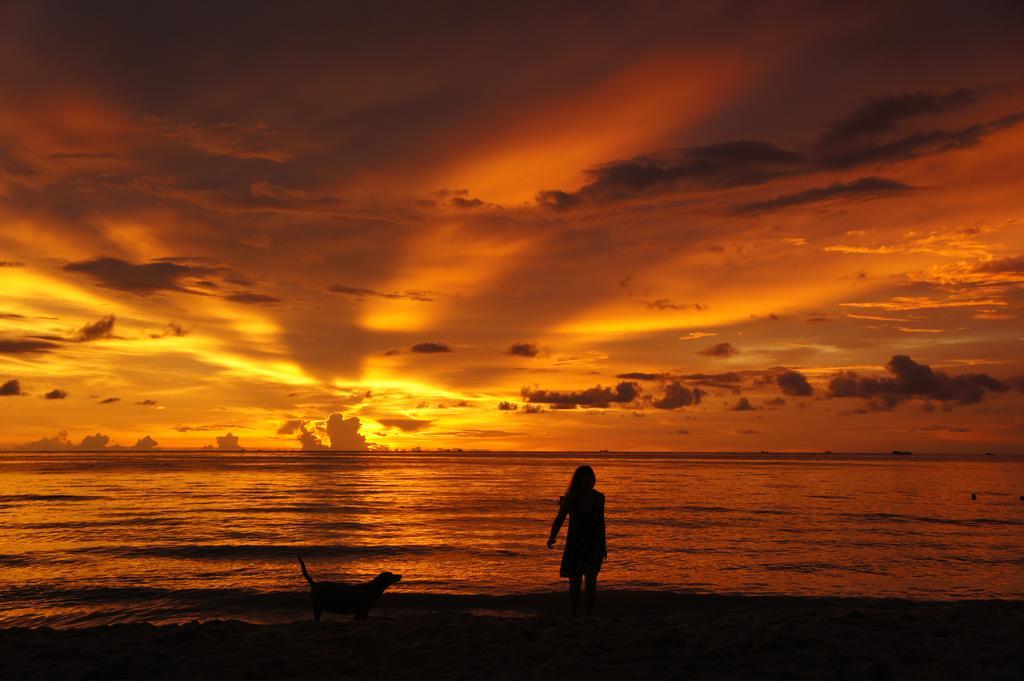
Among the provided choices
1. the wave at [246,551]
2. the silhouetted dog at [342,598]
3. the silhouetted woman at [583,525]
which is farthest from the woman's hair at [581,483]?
the wave at [246,551]

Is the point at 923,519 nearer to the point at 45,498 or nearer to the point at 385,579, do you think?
the point at 385,579

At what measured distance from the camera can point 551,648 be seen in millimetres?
9555

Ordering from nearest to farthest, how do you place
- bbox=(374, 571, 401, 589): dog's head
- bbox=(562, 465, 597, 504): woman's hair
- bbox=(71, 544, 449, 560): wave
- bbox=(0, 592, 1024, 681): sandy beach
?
bbox=(0, 592, 1024, 681): sandy beach < bbox=(562, 465, 597, 504): woman's hair < bbox=(374, 571, 401, 589): dog's head < bbox=(71, 544, 449, 560): wave

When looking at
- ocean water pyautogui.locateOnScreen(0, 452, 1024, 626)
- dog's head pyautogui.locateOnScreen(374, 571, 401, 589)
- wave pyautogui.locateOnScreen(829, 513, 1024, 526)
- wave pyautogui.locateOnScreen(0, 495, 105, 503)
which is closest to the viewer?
dog's head pyautogui.locateOnScreen(374, 571, 401, 589)

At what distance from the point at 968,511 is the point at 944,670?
125 feet

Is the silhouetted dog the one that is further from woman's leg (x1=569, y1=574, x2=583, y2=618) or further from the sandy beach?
woman's leg (x1=569, y1=574, x2=583, y2=618)

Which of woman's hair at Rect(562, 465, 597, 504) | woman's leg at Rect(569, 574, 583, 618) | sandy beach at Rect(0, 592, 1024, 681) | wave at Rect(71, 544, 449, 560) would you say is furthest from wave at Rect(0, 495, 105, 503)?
woman's hair at Rect(562, 465, 597, 504)

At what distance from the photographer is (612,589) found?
17.3 m

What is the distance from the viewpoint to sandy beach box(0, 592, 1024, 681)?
8469 millimetres

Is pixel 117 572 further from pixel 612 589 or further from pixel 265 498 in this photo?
pixel 265 498

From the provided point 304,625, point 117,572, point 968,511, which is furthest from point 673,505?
point 304,625

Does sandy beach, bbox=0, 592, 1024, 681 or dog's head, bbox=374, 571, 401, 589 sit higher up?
dog's head, bbox=374, 571, 401, 589

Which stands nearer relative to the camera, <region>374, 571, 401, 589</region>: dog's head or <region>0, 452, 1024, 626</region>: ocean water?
<region>374, 571, 401, 589</region>: dog's head

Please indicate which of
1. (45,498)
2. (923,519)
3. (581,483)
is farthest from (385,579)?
(45,498)
